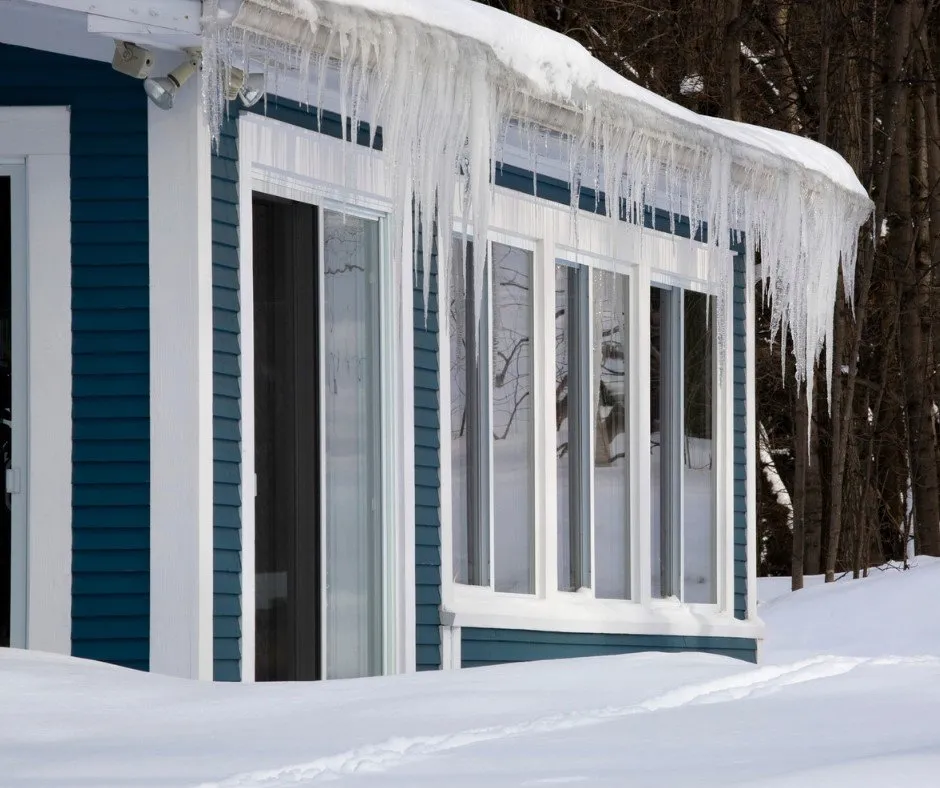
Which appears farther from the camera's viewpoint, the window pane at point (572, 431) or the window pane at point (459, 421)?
the window pane at point (572, 431)

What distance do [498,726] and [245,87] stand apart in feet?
8.52

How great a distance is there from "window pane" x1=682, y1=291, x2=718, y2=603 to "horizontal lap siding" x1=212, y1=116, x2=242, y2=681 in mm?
3087

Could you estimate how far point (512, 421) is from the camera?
21.3 ft

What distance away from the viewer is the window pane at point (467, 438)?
6113 millimetres

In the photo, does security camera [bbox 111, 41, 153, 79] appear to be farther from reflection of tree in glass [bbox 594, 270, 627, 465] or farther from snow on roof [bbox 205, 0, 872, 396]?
Result: reflection of tree in glass [bbox 594, 270, 627, 465]

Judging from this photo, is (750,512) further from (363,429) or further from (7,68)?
(7,68)

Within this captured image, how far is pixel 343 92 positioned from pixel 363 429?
1.45m

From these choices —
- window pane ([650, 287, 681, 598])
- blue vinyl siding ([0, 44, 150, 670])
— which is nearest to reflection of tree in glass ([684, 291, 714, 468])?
window pane ([650, 287, 681, 598])

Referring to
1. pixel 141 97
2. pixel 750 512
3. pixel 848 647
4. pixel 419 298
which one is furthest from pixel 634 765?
pixel 848 647

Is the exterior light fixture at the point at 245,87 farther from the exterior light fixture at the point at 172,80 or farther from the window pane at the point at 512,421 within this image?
the window pane at the point at 512,421

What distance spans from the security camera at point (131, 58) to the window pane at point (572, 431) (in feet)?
8.34

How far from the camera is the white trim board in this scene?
4.87 m

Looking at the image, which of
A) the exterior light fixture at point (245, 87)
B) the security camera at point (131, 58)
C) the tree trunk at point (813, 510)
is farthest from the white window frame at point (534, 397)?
the tree trunk at point (813, 510)

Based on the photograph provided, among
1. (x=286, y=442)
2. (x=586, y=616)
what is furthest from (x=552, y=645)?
(x=286, y=442)
